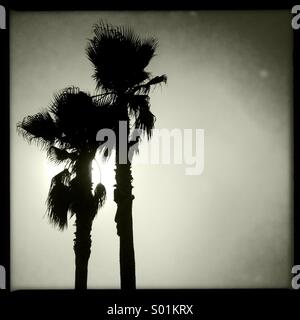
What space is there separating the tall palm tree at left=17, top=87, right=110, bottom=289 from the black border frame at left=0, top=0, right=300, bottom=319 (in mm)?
471

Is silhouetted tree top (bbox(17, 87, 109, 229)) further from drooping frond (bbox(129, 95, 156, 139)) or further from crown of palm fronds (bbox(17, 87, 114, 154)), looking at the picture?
drooping frond (bbox(129, 95, 156, 139))

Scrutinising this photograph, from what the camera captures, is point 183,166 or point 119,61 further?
point 183,166

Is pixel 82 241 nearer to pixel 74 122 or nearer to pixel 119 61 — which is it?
pixel 74 122

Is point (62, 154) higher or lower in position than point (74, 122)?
lower

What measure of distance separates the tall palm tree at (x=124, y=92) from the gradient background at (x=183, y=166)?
0.62 meters

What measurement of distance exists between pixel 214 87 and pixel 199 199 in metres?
1.14

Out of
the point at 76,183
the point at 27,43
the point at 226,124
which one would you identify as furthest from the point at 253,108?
the point at 27,43
